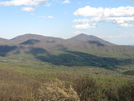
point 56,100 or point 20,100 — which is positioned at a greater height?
point 56,100

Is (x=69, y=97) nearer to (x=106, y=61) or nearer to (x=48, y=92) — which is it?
(x=48, y=92)

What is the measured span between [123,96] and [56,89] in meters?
13.2

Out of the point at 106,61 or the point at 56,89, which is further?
the point at 106,61

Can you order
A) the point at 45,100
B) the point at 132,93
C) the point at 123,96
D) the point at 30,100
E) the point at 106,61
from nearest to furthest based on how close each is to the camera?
the point at 45,100, the point at 30,100, the point at 132,93, the point at 123,96, the point at 106,61

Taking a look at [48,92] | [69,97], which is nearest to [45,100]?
[48,92]

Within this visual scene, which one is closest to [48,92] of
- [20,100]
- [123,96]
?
[20,100]

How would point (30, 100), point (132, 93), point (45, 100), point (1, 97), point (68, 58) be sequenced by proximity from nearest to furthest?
point (45, 100), point (30, 100), point (1, 97), point (132, 93), point (68, 58)

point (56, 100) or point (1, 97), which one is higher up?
point (56, 100)

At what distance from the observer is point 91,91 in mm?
21953

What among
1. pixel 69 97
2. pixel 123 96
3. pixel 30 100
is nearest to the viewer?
pixel 69 97

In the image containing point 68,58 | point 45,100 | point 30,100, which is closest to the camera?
point 45,100

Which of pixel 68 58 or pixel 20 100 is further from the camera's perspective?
pixel 68 58

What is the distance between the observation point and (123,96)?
69.1 feet

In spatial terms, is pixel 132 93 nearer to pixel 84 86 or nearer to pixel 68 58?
pixel 84 86
